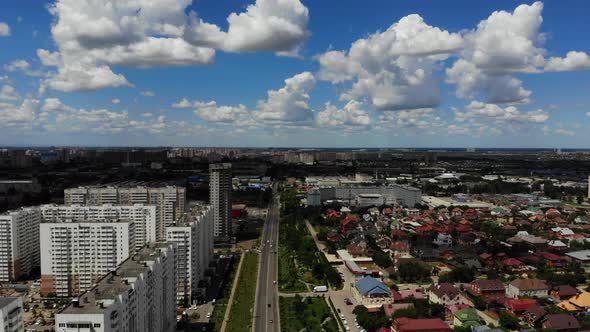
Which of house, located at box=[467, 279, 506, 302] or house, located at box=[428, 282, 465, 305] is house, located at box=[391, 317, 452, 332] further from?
house, located at box=[467, 279, 506, 302]

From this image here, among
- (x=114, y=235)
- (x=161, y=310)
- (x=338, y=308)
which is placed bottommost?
(x=338, y=308)

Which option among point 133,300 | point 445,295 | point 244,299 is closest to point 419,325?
point 445,295

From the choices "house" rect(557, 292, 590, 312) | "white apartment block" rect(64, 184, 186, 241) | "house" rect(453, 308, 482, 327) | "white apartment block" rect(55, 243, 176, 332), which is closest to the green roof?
"house" rect(453, 308, 482, 327)

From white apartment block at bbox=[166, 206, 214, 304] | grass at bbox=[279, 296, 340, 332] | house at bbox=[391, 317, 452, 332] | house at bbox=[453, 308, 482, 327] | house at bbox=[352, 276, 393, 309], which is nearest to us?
house at bbox=[391, 317, 452, 332]

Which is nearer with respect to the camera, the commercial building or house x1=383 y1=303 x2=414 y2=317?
house x1=383 y1=303 x2=414 y2=317

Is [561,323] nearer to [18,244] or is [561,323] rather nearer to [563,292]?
[563,292]

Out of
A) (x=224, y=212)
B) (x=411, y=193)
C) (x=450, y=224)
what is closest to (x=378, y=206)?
(x=411, y=193)

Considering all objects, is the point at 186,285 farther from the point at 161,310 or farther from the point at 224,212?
the point at 224,212
